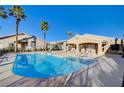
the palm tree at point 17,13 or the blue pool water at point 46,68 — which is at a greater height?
the palm tree at point 17,13

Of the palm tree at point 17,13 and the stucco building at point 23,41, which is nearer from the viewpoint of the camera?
the palm tree at point 17,13

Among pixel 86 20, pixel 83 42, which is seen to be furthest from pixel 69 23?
pixel 83 42

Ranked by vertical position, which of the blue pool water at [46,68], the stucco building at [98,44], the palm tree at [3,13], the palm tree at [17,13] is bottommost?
the blue pool water at [46,68]

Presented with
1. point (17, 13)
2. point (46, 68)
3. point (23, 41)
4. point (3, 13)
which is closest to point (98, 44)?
point (17, 13)

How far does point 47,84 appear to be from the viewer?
6395 mm

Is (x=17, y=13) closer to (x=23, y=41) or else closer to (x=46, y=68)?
(x=23, y=41)

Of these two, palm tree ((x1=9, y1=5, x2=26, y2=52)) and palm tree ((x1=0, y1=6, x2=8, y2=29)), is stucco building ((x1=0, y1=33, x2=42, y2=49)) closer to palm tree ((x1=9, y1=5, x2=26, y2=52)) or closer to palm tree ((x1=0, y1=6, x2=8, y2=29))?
palm tree ((x1=9, y1=5, x2=26, y2=52))

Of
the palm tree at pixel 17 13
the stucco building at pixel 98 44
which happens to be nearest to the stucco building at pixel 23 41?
the palm tree at pixel 17 13

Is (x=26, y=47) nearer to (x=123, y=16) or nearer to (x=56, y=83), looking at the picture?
(x=123, y=16)

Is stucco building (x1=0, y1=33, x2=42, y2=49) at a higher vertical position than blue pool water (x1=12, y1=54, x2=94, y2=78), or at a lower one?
higher

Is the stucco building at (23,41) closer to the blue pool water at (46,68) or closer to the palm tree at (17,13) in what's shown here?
the palm tree at (17,13)

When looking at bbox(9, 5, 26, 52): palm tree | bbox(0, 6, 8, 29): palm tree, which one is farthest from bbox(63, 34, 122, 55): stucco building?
bbox(0, 6, 8, 29): palm tree

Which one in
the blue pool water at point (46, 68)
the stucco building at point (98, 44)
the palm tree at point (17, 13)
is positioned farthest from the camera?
the stucco building at point (98, 44)

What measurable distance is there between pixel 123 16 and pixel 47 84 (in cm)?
1396
